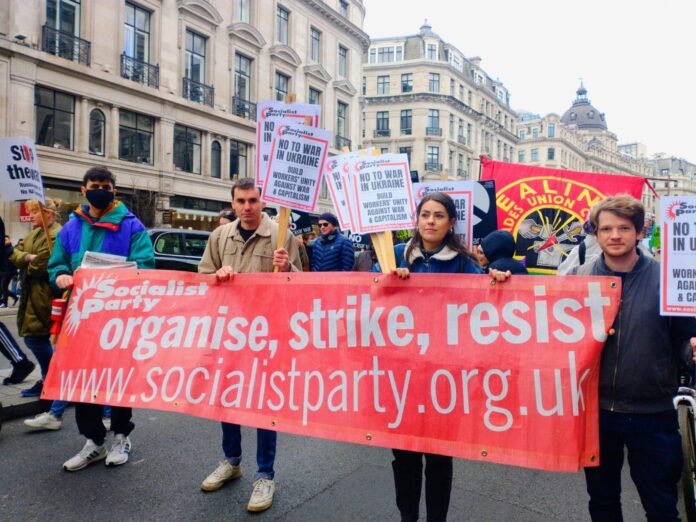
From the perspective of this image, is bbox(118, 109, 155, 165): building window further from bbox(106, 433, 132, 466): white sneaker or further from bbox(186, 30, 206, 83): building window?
bbox(106, 433, 132, 466): white sneaker

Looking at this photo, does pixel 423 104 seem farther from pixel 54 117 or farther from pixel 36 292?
pixel 36 292

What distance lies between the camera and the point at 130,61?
2233 cm

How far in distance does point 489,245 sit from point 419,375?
2.12 m

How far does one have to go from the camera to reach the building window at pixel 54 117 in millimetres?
19453

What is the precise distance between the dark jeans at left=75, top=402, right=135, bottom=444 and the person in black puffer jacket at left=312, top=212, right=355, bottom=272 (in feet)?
12.3

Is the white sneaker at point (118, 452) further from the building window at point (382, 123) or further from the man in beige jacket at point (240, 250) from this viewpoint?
the building window at point (382, 123)

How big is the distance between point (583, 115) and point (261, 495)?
122m

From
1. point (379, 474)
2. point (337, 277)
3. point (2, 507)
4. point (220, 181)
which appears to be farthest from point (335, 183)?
point (220, 181)

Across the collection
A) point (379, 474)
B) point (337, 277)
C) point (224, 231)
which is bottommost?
point (379, 474)

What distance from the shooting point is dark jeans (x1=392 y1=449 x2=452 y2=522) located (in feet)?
8.91

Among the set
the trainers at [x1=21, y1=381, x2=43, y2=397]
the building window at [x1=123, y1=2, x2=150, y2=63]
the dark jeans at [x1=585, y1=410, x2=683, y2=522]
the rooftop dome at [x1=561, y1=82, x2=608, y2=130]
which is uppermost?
the rooftop dome at [x1=561, y1=82, x2=608, y2=130]

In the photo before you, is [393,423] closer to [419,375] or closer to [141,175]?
[419,375]

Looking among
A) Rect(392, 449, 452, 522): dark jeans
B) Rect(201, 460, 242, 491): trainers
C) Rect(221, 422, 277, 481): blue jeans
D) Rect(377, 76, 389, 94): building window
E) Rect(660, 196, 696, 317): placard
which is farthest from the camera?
Rect(377, 76, 389, 94): building window

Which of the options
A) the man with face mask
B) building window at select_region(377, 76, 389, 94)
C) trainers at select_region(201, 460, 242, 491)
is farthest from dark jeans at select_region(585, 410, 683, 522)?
building window at select_region(377, 76, 389, 94)
